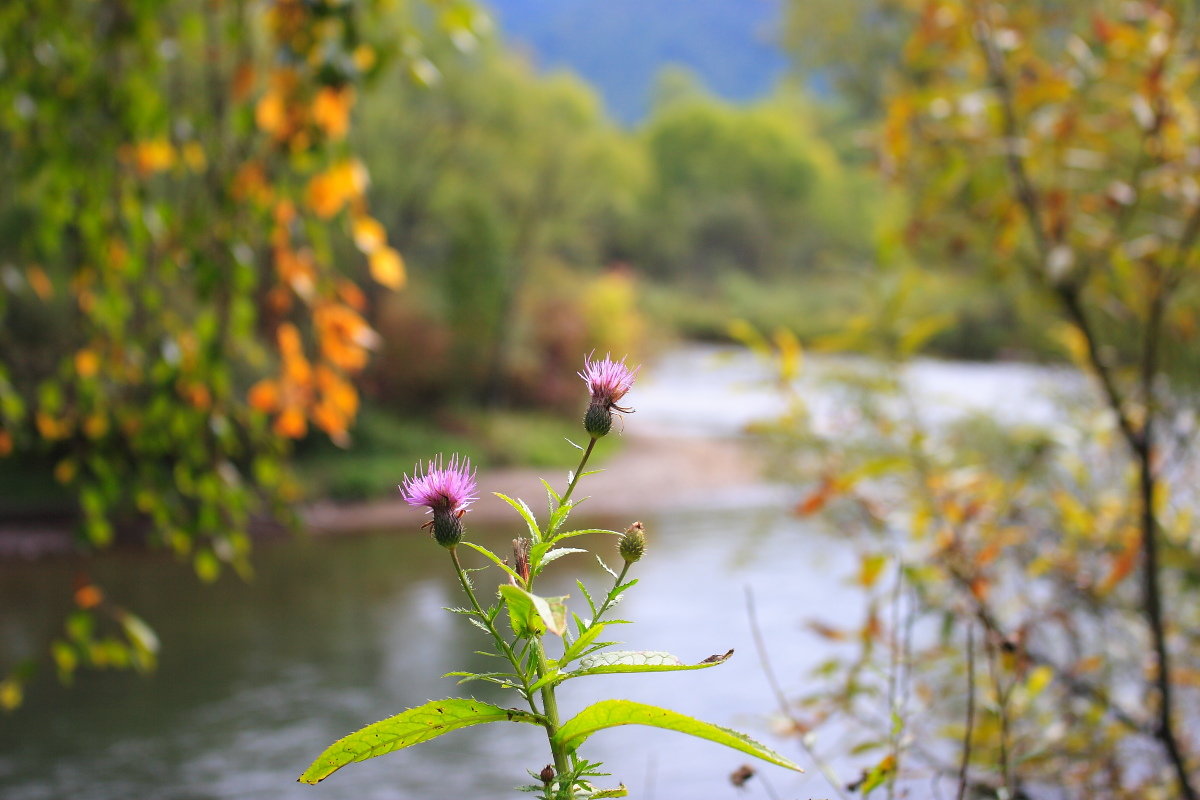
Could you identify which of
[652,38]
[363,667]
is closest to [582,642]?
[363,667]

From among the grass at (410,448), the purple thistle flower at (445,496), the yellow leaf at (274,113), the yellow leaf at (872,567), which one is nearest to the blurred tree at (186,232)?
the yellow leaf at (274,113)

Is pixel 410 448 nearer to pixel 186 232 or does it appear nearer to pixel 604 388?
pixel 186 232

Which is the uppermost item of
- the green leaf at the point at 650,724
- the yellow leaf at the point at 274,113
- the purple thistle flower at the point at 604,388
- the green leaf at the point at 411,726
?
the yellow leaf at the point at 274,113

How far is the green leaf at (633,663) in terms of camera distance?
33 centimetres

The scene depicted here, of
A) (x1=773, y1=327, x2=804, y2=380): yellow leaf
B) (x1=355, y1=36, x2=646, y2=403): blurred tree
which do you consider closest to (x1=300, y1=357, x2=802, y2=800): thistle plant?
(x1=773, y1=327, x2=804, y2=380): yellow leaf

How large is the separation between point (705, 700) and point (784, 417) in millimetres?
1944

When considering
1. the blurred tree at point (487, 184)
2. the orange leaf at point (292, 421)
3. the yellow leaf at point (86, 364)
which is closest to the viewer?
the orange leaf at point (292, 421)

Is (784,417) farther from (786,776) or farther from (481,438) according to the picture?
(481,438)

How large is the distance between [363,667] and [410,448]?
215 inches

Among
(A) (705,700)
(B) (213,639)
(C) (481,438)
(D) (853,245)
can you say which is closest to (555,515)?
(A) (705,700)

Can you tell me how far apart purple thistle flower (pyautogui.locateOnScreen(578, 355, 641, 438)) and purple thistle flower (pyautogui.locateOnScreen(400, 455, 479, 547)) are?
0.05 meters

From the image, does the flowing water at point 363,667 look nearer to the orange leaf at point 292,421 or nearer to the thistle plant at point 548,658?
the orange leaf at point 292,421

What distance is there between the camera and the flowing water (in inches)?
117

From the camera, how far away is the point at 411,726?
0.35m
